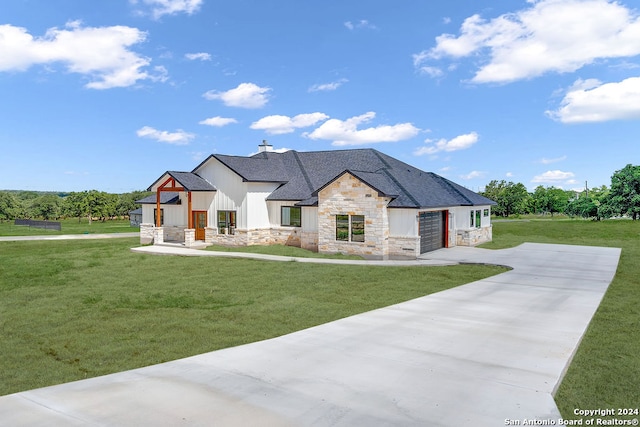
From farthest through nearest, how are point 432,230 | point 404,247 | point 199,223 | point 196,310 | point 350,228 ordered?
point 199,223 → point 432,230 → point 350,228 → point 404,247 → point 196,310

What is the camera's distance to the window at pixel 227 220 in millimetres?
28734

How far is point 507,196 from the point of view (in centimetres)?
7675

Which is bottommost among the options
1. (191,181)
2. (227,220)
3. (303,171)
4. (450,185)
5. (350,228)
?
(350,228)

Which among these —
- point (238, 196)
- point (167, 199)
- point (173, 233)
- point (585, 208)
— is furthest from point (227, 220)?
point (585, 208)

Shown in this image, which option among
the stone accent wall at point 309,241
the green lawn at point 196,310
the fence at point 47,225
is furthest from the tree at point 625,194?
the fence at point 47,225

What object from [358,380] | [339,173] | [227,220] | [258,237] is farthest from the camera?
[227,220]

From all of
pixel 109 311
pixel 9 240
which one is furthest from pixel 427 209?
pixel 9 240

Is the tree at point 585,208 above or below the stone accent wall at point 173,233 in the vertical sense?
above

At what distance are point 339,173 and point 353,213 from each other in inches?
165

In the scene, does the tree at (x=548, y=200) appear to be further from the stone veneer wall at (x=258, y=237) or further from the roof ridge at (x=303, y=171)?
the stone veneer wall at (x=258, y=237)

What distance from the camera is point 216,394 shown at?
6.77 metres

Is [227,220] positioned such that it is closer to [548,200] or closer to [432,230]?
[432,230]

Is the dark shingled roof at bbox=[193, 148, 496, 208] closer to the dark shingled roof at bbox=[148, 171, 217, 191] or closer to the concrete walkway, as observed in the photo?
the dark shingled roof at bbox=[148, 171, 217, 191]

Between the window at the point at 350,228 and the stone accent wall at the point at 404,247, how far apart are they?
5.74 ft
